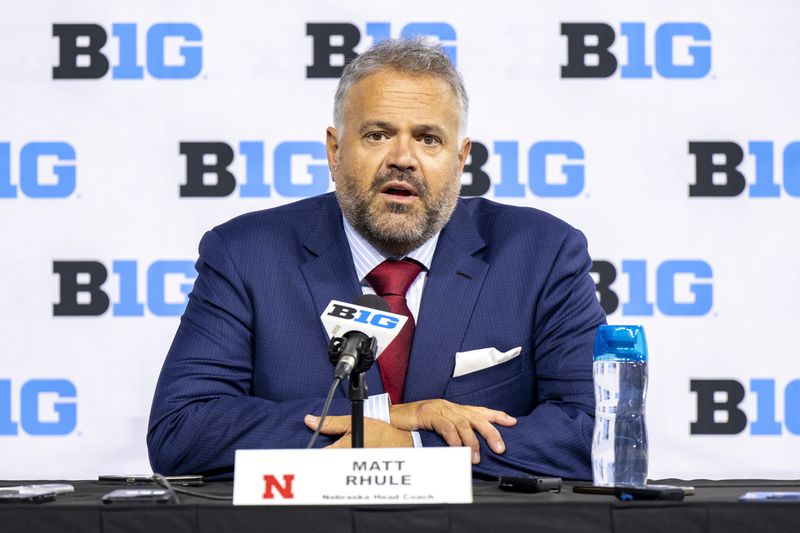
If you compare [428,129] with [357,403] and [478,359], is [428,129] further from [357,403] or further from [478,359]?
[357,403]

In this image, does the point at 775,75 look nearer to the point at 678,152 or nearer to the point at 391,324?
the point at 678,152

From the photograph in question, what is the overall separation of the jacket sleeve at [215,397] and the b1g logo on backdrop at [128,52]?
117 centimetres

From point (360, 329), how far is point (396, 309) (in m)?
0.80

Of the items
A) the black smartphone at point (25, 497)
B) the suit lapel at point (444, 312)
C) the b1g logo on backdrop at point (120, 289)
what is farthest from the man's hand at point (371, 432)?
the b1g logo on backdrop at point (120, 289)

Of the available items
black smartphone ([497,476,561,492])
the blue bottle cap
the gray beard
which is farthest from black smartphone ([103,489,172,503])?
the gray beard

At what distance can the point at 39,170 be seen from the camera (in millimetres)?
3529

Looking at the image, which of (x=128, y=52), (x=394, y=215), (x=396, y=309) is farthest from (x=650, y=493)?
(x=128, y=52)

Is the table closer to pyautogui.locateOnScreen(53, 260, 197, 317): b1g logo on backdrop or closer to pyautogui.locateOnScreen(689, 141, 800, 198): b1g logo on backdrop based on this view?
pyautogui.locateOnScreen(53, 260, 197, 317): b1g logo on backdrop

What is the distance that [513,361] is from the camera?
8.01 feet

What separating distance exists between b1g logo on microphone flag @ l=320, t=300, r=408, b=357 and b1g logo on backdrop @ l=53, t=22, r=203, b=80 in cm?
212

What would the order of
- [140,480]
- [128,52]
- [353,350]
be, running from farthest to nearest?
[128,52] → [140,480] → [353,350]

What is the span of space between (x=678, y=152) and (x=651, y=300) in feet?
1.74

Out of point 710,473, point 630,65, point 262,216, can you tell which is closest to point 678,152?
point 630,65

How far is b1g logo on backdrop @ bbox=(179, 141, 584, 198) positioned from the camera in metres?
3.52
